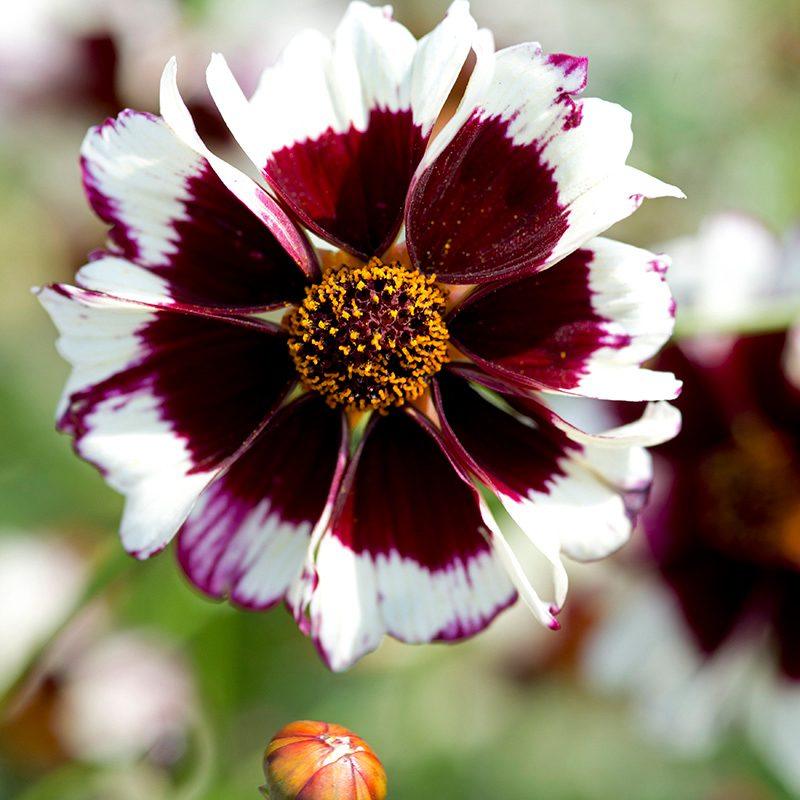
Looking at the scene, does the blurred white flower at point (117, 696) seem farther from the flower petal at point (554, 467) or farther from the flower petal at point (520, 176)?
the flower petal at point (520, 176)

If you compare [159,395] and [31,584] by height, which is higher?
[159,395]

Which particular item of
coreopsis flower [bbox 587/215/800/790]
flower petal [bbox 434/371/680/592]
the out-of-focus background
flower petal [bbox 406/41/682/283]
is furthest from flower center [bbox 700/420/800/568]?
flower petal [bbox 406/41/682/283]

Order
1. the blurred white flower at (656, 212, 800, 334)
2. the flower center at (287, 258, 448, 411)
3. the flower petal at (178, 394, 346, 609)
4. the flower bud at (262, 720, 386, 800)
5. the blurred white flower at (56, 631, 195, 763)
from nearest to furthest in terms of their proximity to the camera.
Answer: the flower bud at (262, 720, 386, 800) → the flower center at (287, 258, 448, 411) → the flower petal at (178, 394, 346, 609) → the blurred white flower at (656, 212, 800, 334) → the blurred white flower at (56, 631, 195, 763)

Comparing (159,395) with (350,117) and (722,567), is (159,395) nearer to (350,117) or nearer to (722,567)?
(350,117)

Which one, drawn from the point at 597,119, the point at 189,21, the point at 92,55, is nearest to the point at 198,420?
the point at 597,119

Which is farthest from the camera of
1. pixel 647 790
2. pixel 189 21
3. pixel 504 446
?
pixel 647 790

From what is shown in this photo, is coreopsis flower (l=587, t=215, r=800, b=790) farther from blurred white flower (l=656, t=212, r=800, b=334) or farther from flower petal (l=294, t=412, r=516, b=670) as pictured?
flower petal (l=294, t=412, r=516, b=670)

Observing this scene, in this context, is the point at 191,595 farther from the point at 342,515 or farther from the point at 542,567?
the point at 342,515

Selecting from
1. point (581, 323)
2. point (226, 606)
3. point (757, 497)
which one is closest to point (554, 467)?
point (581, 323)
